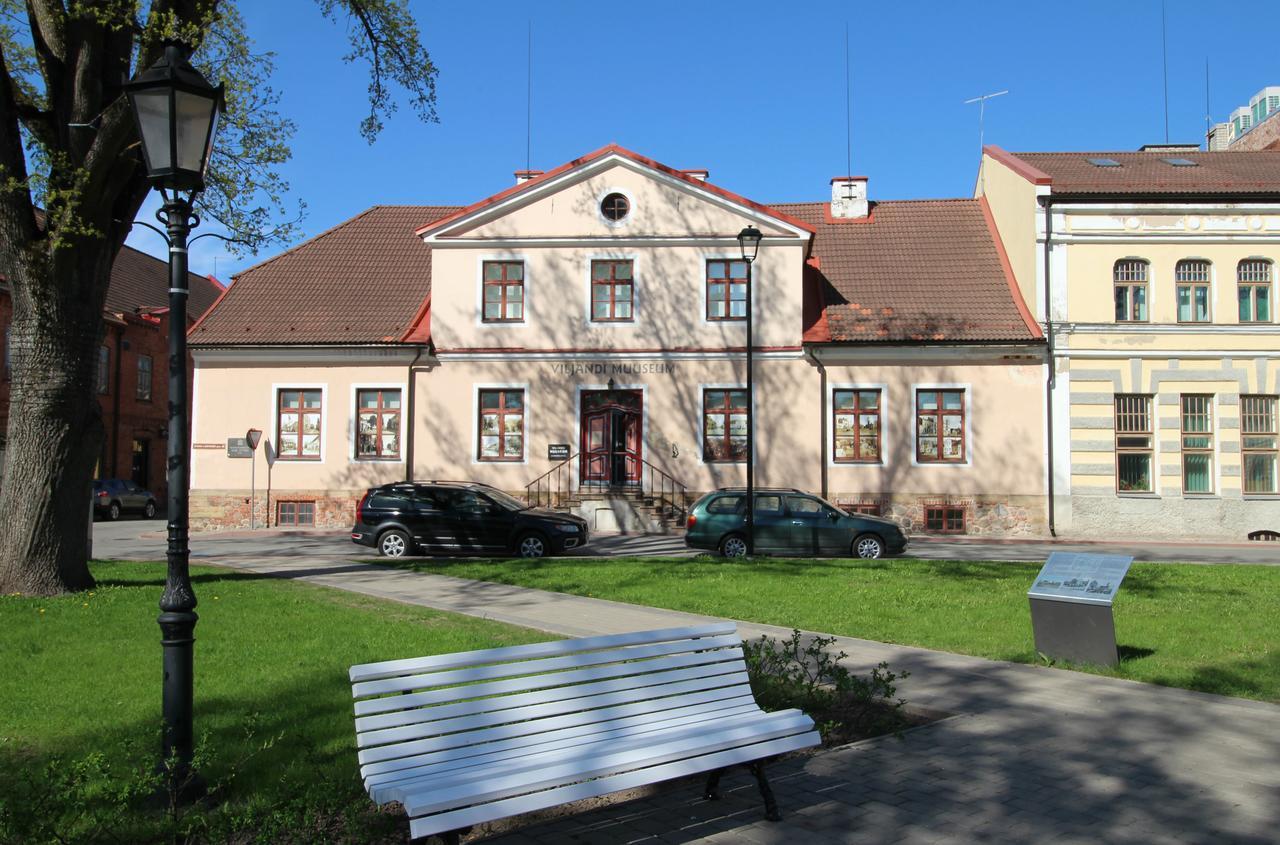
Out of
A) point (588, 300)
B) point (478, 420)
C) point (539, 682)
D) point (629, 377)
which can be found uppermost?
point (588, 300)

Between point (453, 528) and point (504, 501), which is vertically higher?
point (504, 501)

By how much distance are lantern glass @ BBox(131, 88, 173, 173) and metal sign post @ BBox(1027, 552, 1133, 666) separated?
7638mm

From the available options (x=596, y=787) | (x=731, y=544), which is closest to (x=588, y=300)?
(x=731, y=544)

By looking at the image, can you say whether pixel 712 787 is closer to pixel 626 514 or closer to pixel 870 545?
pixel 870 545

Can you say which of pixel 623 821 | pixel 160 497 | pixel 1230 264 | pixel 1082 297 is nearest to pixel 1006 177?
pixel 1082 297

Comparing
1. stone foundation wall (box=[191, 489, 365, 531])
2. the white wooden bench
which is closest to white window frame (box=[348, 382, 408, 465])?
stone foundation wall (box=[191, 489, 365, 531])

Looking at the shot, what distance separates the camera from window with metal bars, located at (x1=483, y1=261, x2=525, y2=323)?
27484mm

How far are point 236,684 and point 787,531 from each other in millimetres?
13789

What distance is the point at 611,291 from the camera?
27297 mm

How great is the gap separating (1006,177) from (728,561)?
17.9 meters

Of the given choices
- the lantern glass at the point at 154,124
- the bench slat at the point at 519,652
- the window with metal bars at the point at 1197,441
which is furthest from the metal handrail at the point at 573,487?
the lantern glass at the point at 154,124

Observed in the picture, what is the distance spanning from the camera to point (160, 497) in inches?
1652

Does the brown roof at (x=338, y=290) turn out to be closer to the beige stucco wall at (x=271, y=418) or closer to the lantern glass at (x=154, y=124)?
the beige stucco wall at (x=271, y=418)

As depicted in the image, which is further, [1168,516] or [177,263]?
[1168,516]
